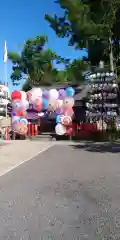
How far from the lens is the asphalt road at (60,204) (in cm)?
483

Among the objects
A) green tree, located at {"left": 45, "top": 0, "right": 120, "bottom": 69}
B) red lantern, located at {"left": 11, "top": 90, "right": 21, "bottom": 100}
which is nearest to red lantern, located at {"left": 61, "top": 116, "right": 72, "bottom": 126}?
red lantern, located at {"left": 11, "top": 90, "right": 21, "bottom": 100}

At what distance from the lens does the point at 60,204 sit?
6570 mm

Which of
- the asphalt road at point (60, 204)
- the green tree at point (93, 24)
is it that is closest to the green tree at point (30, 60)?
the green tree at point (93, 24)

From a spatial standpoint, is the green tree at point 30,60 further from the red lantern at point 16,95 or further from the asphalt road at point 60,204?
the asphalt road at point 60,204

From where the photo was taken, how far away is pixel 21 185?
337 inches

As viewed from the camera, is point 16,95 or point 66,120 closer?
point 66,120

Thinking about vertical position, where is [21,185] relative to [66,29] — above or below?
below

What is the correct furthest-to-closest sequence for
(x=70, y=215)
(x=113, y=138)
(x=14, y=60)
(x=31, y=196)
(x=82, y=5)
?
(x=14, y=60) → (x=82, y=5) → (x=113, y=138) → (x=31, y=196) → (x=70, y=215)

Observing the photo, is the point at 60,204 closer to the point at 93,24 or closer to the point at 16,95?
the point at 16,95

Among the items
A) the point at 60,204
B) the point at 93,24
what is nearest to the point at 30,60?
the point at 93,24

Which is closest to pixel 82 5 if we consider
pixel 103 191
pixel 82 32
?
pixel 82 32

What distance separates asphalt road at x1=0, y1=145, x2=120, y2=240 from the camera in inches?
190

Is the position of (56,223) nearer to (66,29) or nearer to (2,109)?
(2,109)

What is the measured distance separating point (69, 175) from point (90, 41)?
24.1m
